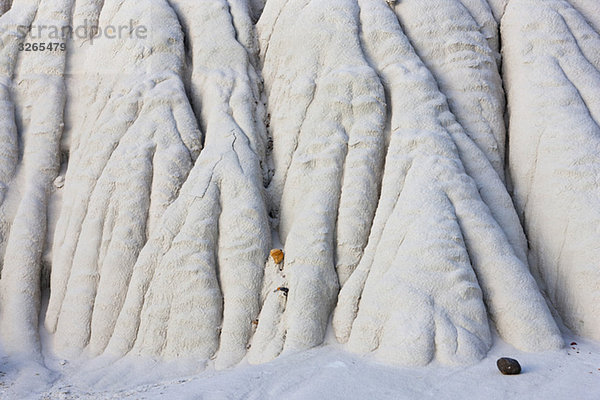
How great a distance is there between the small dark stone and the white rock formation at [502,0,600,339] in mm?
1779

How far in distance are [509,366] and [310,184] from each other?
3.76m

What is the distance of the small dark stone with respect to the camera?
5191mm

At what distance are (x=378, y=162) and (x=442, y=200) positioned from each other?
1304 mm

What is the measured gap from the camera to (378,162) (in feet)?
25.2

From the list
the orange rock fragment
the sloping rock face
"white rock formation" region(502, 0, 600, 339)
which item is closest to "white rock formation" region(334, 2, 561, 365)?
the sloping rock face

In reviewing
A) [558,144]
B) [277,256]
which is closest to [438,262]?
[277,256]

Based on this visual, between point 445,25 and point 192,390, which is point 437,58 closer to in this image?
point 445,25

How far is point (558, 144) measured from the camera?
24.5ft

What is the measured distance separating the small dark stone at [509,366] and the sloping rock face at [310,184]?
0.41 metres

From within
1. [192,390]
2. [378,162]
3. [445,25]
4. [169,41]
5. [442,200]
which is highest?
[169,41]

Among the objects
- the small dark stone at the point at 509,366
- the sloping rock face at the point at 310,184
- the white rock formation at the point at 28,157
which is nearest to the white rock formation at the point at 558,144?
the sloping rock face at the point at 310,184

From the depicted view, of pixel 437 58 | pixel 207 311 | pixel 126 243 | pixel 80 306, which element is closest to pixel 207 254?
pixel 207 311

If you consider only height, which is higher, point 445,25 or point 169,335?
point 445,25

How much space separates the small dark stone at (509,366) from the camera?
5.19 meters
